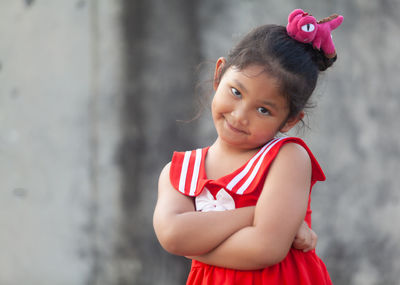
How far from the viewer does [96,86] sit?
345 cm

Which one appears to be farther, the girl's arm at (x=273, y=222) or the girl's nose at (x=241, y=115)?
the girl's nose at (x=241, y=115)

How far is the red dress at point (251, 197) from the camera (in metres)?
1.58

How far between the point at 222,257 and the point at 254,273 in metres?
0.13

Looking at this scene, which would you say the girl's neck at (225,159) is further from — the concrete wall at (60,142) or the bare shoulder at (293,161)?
the concrete wall at (60,142)

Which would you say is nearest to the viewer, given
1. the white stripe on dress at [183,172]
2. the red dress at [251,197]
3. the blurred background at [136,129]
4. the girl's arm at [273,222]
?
the girl's arm at [273,222]

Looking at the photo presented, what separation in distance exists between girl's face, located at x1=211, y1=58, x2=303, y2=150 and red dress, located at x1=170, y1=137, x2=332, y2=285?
7 cm

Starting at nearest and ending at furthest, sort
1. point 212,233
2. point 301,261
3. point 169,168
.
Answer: point 212,233 < point 301,261 < point 169,168

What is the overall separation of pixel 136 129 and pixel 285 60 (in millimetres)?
1999

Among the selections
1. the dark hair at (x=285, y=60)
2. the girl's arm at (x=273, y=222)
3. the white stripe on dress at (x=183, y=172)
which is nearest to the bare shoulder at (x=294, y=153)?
the girl's arm at (x=273, y=222)

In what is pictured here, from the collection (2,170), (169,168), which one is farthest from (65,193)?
(169,168)

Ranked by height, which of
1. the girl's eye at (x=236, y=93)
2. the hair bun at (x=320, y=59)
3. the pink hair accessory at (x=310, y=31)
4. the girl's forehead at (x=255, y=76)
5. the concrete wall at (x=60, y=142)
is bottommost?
the concrete wall at (x=60, y=142)

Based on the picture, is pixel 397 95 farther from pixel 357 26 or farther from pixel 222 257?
pixel 222 257

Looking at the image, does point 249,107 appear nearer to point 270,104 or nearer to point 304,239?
point 270,104

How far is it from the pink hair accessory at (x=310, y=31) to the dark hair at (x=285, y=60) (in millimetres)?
22
